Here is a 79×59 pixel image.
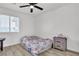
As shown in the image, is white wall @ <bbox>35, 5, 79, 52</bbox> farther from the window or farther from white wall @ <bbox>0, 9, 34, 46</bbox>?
the window

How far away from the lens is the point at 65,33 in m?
2.31

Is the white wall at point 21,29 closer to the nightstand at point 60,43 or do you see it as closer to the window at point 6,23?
the window at point 6,23

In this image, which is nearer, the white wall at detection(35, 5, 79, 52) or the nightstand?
the white wall at detection(35, 5, 79, 52)

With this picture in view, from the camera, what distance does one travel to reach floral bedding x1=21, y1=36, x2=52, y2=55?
2018mm

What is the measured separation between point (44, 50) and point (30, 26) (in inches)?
33.3

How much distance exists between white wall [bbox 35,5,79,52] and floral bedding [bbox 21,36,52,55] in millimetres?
176

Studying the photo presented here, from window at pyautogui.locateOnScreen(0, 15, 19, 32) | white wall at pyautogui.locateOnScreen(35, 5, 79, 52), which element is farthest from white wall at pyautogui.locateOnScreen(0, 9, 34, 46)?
white wall at pyautogui.locateOnScreen(35, 5, 79, 52)

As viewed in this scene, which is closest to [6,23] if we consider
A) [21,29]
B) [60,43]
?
[21,29]

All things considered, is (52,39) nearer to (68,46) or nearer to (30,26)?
(68,46)

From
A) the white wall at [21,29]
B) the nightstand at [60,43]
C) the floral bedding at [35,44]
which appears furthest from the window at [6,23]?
the nightstand at [60,43]

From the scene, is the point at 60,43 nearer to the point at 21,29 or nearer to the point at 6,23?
the point at 21,29

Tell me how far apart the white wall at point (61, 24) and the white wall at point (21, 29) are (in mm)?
247

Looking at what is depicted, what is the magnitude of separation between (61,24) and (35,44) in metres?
1.00

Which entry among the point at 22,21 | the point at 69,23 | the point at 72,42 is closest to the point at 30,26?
the point at 22,21
